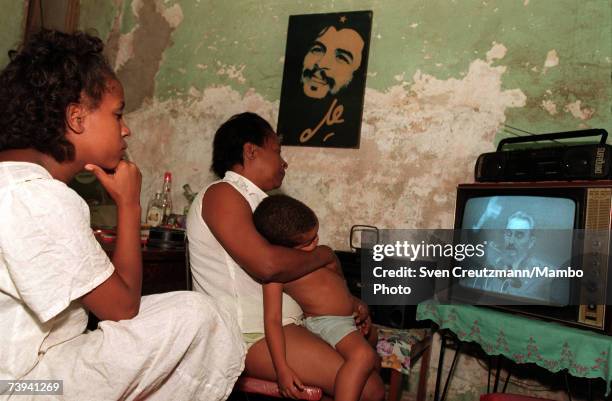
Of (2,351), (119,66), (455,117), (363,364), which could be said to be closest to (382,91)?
(455,117)

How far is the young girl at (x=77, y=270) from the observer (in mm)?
919

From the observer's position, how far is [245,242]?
1515mm

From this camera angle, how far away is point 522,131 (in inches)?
93.2

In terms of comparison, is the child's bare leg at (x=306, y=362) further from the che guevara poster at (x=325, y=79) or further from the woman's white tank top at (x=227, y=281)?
the che guevara poster at (x=325, y=79)

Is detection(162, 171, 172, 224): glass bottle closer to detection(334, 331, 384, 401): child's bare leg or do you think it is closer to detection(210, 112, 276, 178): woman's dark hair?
detection(210, 112, 276, 178): woman's dark hair

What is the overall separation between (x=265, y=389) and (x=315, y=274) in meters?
0.43

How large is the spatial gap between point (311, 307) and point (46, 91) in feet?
3.50

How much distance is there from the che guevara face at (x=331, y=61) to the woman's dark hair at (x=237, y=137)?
1.03 meters

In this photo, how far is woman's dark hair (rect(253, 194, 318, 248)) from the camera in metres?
1.64

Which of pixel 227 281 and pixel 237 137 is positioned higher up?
pixel 237 137

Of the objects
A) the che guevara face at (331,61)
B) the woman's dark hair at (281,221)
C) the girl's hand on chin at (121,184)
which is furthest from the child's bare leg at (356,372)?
the che guevara face at (331,61)

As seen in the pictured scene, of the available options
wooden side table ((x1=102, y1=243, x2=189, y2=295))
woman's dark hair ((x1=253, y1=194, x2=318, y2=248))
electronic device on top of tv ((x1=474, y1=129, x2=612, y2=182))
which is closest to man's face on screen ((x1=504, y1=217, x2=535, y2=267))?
electronic device on top of tv ((x1=474, y1=129, x2=612, y2=182))
